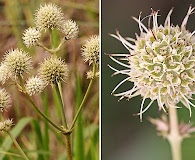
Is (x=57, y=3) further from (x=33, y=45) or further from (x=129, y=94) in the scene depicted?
(x=129, y=94)

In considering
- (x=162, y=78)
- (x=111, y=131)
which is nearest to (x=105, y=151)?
(x=111, y=131)

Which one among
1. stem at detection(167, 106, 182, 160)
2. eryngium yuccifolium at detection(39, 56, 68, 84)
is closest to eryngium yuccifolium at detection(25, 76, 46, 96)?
eryngium yuccifolium at detection(39, 56, 68, 84)

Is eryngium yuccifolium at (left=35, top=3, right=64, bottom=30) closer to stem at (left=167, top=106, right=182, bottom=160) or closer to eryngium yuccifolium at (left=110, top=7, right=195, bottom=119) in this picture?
eryngium yuccifolium at (left=110, top=7, right=195, bottom=119)

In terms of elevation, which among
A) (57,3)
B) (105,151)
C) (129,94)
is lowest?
(105,151)

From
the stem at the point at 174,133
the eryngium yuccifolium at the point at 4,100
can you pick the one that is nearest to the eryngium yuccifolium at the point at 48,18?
the eryngium yuccifolium at the point at 4,100

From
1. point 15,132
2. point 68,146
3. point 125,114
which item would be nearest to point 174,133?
point 125,114

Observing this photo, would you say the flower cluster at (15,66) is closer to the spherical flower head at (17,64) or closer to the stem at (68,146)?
the spherical flower head at (17,64)
